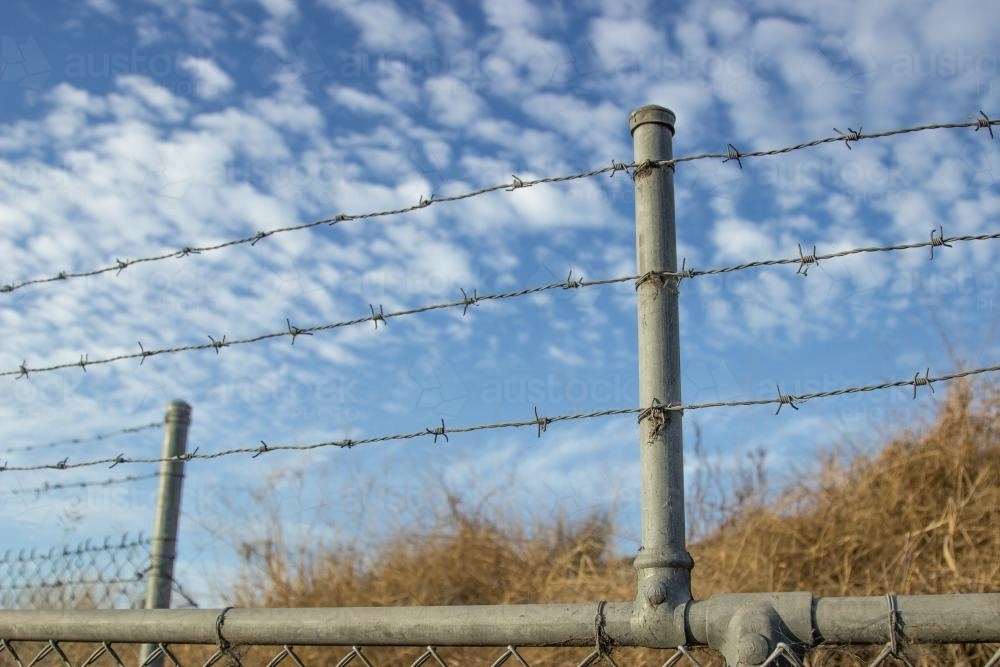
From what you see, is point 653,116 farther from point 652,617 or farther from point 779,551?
point 779,551

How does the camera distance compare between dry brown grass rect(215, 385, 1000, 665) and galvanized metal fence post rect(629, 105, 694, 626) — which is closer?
galvanized metal fence post rect(629, 105, 694, 626)

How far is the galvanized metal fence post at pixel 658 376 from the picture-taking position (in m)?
1.86

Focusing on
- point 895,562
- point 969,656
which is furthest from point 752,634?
point 895,562

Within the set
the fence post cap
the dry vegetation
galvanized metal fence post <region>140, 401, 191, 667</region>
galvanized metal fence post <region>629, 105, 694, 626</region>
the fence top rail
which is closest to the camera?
the fence top rail

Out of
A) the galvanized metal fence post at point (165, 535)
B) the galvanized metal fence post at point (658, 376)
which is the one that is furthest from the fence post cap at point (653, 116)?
the galvanized metal fence post at point (165, 535)

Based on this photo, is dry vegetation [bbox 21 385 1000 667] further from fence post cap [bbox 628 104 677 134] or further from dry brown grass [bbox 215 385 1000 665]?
fence post cap [bbox 628 104 677 134]

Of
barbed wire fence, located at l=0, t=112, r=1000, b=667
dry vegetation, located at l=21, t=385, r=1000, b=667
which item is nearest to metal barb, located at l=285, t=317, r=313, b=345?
barbed wire fence, located at l=0, t=112, r=1000, b=667

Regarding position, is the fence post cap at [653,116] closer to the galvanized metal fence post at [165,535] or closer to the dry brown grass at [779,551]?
the galvanized metal fence post at [165,535]

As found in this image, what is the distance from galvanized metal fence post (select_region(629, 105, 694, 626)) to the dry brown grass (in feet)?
8.60

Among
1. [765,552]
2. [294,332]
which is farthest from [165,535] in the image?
[765,552]

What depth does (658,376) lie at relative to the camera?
1979mm

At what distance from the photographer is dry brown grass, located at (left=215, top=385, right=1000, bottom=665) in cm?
473

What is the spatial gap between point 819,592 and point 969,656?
82cm

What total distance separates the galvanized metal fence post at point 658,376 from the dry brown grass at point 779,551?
2.62 m
